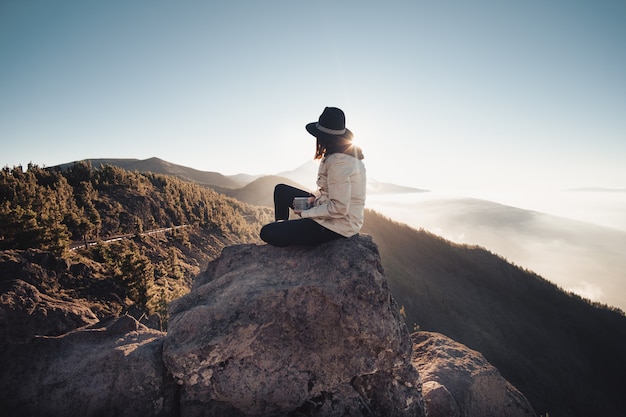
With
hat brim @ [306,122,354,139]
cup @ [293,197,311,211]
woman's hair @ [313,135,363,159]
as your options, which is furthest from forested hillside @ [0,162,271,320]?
woman's hair @ [313,135,363,159]

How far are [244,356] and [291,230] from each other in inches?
78.6

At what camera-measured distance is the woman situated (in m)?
4.08

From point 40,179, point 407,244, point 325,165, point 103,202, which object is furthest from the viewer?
point 407,244

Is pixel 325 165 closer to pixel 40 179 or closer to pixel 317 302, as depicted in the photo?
pixel 317 302

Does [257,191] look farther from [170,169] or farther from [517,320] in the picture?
[517,320]

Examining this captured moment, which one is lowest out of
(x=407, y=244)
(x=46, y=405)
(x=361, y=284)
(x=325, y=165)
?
(x=407, y=244)

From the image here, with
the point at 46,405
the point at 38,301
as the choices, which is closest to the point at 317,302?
the point at 46,405

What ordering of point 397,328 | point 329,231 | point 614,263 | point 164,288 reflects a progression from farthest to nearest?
point 614,263 → point 164,288 → point 329,231 → point 397,328

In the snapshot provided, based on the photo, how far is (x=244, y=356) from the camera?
3.53m

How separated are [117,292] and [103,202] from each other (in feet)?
40.8

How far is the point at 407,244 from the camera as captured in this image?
2627 cm

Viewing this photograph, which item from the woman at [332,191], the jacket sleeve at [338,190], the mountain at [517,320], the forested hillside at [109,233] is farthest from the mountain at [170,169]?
the jacket sleeve at [338,190]

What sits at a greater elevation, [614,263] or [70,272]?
[70,272]

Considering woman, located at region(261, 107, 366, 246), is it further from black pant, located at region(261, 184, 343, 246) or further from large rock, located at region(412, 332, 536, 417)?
large rock, located at region(412, 332, 536, 417)
